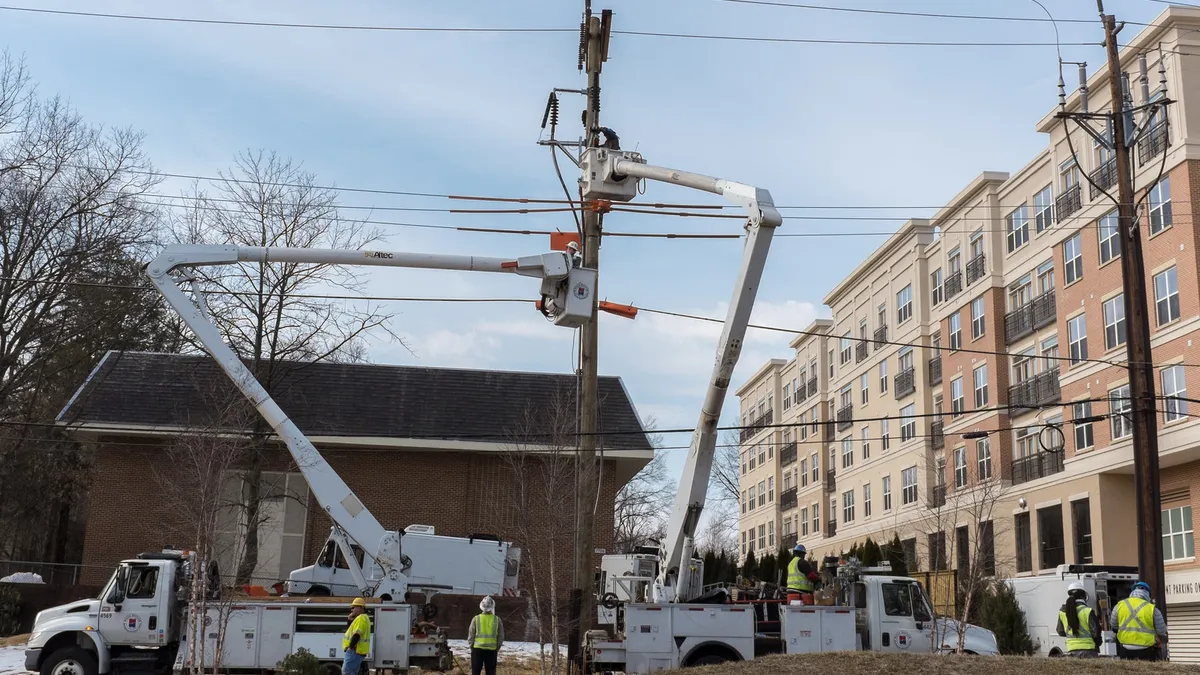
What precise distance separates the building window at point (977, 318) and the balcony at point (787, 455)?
28.7m

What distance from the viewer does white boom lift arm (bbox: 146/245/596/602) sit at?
61.4ft

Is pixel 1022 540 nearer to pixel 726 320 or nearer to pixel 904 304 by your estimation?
pixel 904 304

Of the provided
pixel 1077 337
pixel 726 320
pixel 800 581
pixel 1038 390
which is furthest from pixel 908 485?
pixel 726 320

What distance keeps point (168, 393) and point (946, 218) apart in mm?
35721

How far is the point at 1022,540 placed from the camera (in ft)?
148

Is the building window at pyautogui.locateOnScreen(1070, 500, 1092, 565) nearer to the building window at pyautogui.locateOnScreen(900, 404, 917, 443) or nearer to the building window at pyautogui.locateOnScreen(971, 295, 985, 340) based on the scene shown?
the building window at pyautogui.locateOnScreen(971, 295, 985, 340)

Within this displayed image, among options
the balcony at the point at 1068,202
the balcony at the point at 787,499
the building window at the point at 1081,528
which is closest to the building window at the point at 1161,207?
the balcony at the point at 1068,202

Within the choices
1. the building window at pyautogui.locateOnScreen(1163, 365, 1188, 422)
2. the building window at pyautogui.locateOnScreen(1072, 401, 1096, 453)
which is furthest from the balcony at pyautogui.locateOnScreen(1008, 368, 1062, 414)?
the building window at pyautogui.locateOnScreen(1163, 365, 1188, 422)

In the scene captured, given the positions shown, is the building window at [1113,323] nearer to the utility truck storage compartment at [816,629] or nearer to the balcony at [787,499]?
the utility truck storage compartment at [816,629]

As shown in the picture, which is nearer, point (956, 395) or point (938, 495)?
point (938, 495)

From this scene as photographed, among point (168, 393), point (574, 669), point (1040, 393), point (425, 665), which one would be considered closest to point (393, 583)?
point (425, 665)

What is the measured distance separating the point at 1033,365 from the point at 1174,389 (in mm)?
10948

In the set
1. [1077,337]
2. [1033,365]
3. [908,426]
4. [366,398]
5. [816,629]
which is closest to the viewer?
[816,629]

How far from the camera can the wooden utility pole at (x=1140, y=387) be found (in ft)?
71.5
